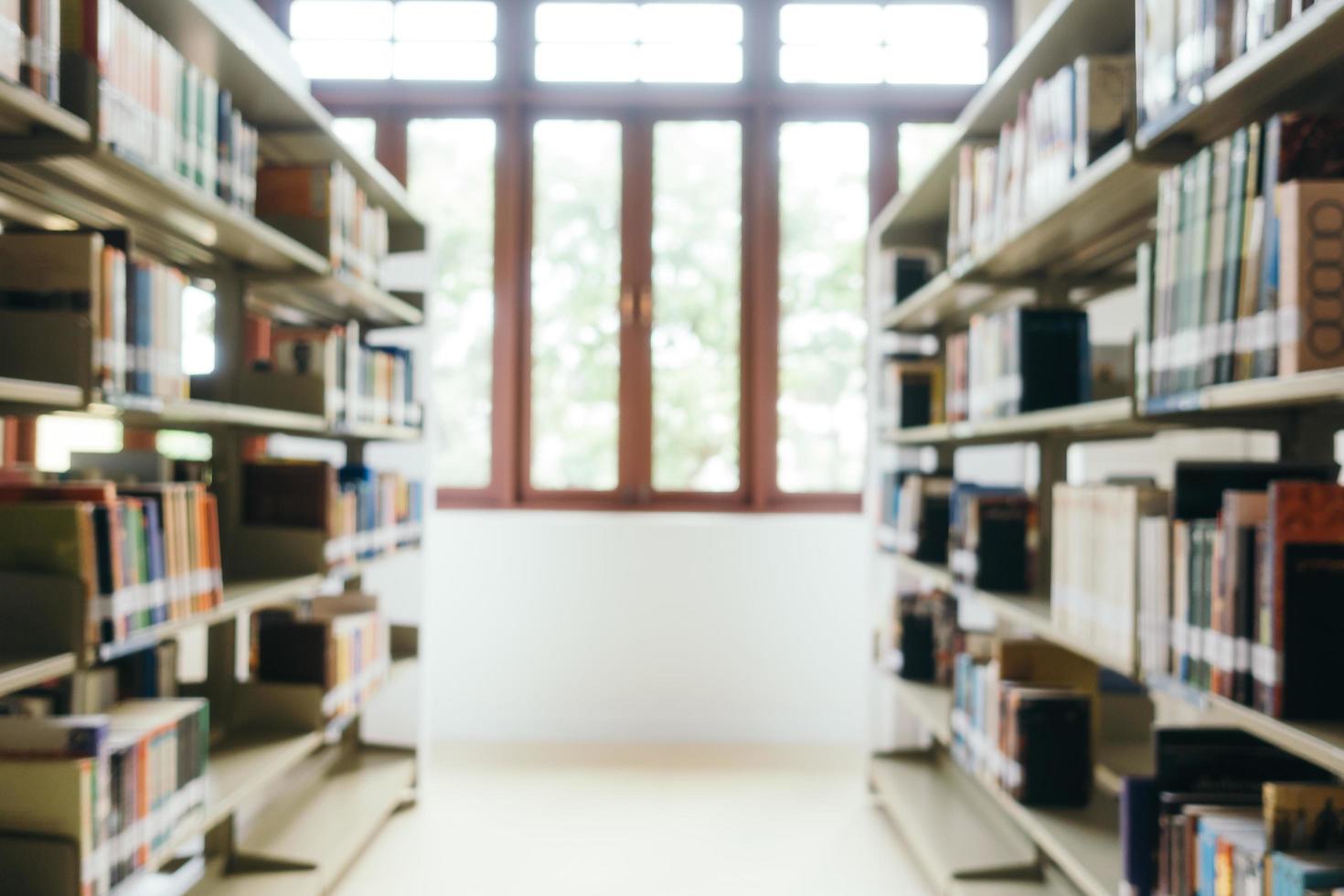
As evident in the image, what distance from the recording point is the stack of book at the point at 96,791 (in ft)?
4.83

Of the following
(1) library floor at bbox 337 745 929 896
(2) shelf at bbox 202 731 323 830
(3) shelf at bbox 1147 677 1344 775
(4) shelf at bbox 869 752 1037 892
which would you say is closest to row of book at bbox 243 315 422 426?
(2) shelf at bbox 202 731 323 830

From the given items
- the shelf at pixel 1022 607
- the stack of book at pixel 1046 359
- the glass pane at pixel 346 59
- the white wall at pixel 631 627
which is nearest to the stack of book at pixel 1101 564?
the shelf at pixel 1022 607

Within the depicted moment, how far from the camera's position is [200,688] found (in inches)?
103

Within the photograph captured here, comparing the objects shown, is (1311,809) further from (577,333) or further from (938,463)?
(577,333)

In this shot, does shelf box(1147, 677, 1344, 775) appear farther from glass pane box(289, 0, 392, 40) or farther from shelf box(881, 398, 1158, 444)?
glass pane box(289, 0, 392, 40)

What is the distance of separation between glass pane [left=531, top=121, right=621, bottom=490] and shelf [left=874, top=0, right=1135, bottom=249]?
4.87ft

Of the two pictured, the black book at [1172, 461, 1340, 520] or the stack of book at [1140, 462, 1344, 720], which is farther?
the black book at [1172, 461, 1340, 520]

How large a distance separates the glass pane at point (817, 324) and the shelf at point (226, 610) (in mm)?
2257

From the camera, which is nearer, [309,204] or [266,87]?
[266,87]

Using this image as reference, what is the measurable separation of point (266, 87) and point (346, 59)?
6.72ft

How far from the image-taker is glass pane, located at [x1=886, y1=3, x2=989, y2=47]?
4184 millimetres

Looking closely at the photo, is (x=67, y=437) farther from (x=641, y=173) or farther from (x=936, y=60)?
(x=936, y=60)

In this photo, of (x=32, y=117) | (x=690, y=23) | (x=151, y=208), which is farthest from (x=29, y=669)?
(x=690, y=23)

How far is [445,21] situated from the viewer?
4164 millimetres
